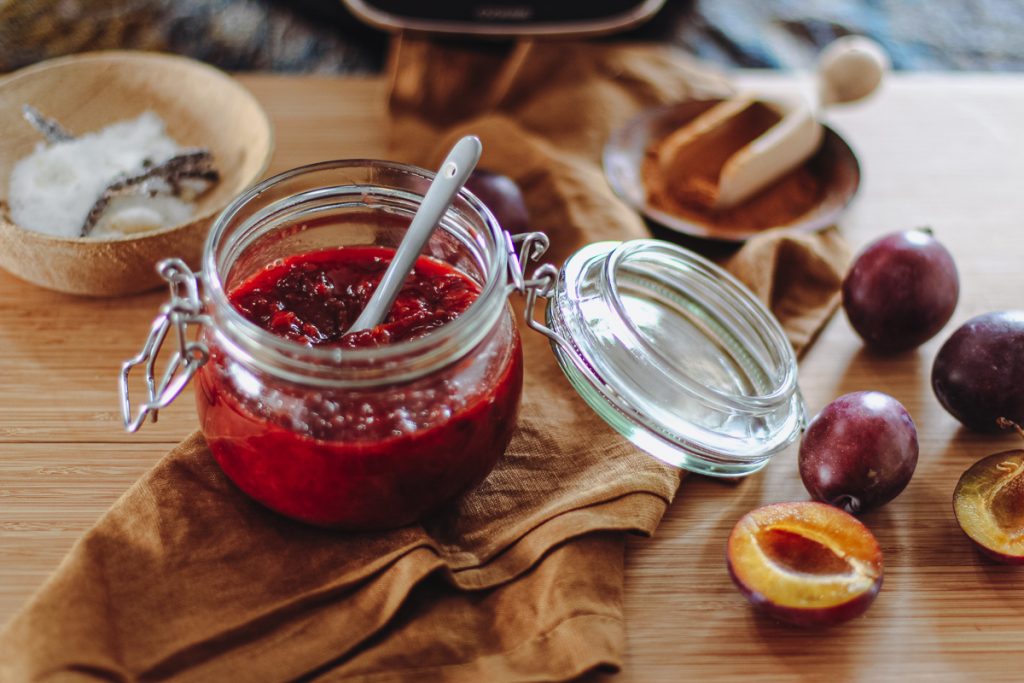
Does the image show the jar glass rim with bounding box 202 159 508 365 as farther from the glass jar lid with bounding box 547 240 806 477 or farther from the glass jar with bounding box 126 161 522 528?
the glass jar lid with bounding box 547 240 806 477

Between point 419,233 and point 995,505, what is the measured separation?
2.09 feet

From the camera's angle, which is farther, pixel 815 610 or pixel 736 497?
pixel 736 497

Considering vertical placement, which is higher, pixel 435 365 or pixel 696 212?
pixel 435 365

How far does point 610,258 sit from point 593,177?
43 centimetres

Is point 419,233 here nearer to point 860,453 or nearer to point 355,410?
point 355,410

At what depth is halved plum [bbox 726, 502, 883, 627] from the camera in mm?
868

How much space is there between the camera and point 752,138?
1.55 meters

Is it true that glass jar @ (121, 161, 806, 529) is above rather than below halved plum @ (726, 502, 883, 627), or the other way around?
above

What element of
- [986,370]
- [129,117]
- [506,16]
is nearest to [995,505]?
[986,370]

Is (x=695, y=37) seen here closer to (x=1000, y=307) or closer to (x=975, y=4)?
(x=975, y=4)

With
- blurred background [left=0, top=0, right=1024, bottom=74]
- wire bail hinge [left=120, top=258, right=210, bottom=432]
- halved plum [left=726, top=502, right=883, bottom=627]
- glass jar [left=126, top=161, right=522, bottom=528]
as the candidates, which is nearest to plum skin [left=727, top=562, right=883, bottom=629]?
halved plum [left=726, top=502, right=883, bottom=627]

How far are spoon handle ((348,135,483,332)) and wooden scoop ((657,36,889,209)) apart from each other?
2.01ft

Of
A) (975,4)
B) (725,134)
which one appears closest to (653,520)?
(725,134)

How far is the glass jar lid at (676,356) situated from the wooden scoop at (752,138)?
326 millimetres
